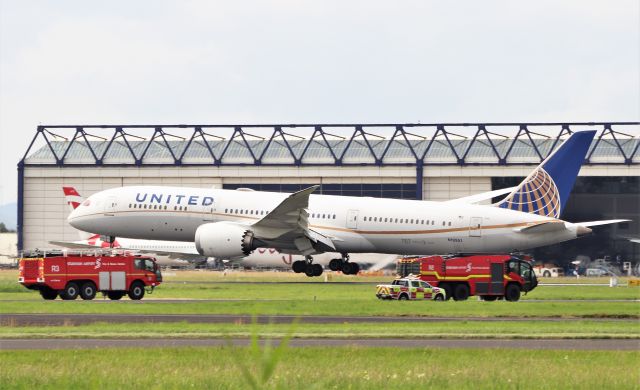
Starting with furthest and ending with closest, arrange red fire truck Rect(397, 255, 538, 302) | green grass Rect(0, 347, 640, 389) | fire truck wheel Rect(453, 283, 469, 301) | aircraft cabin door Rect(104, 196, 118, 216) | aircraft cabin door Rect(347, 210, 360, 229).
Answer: aircraft cabin door Rect(104, 196, 118, 216) → aircraft cabin door Rect(347, 210, 360, 229) → fire truck wheel Rect(453, 283, 469, 301) → red fire truck Rect(397, 255, 538, 302) → green grass Rect(0, 347, 640, 389)

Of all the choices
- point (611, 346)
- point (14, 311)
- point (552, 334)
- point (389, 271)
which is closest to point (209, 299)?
point (14, 311)

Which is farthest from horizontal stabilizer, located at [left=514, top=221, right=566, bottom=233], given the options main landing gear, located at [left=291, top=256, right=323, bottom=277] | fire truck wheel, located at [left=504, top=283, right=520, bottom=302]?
main landing gear, located at [left=291, top=256, right=323, bottom=277]

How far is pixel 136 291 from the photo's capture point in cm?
6284

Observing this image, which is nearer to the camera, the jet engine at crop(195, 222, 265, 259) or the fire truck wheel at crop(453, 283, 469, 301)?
the fire truck wheel at crop(453, 283, 469, 301)

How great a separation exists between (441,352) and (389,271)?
68.4m

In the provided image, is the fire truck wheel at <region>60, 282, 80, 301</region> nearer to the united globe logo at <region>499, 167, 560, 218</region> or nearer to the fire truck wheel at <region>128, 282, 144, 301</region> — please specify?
the fire truck wheel at <region>128, 282, 144, 301</region>

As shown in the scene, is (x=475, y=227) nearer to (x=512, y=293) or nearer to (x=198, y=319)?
→ (x=512, y=293)

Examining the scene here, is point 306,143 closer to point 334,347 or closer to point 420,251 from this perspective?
point 420,251

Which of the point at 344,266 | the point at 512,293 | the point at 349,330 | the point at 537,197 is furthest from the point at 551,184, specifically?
the point at 349,330

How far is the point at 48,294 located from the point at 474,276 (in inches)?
904

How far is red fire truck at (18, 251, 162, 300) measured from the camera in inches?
2404

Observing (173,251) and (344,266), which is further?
(173,251)

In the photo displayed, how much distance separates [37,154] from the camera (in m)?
131

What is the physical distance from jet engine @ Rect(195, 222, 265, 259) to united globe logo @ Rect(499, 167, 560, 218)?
17.1 metres
